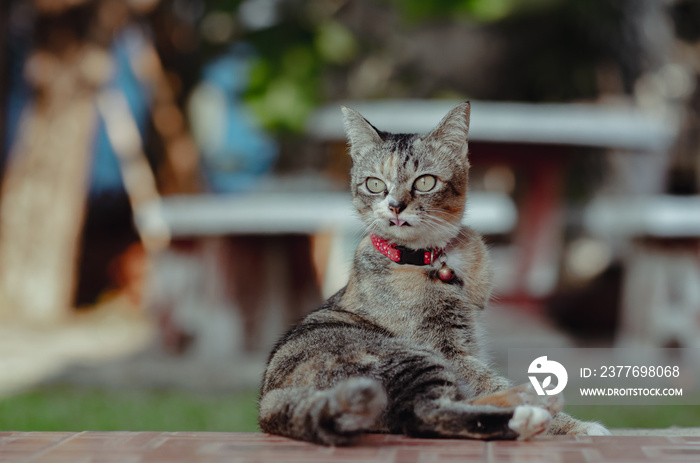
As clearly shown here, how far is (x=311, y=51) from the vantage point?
841cm

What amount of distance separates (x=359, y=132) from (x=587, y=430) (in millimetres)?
1128

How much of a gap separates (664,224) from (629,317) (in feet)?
2.54

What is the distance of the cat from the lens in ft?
6.79

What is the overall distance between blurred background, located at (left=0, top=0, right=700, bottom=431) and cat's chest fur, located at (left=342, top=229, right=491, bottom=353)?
0.60 m

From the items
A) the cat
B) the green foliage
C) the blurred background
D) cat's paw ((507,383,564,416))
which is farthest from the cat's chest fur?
the green foliage

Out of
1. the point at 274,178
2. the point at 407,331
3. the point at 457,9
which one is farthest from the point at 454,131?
the point at 274,178

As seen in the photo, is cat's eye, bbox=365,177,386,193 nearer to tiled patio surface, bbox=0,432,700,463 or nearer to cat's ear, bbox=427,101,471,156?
cat's ear, bbox=427,101,471,156

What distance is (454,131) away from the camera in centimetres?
236

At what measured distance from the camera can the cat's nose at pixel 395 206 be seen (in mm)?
2238

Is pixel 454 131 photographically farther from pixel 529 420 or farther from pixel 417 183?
pixel 529 420

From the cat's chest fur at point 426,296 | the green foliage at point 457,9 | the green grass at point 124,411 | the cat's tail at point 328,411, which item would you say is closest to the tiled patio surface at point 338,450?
the cat's tail at point 328,411

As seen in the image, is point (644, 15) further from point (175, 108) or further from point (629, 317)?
point (175, 108)

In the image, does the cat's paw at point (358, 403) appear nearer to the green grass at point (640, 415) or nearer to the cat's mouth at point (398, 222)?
the cat's mouth at point (398, 222)

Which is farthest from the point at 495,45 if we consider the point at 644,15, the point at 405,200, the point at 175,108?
the point at 405,200
